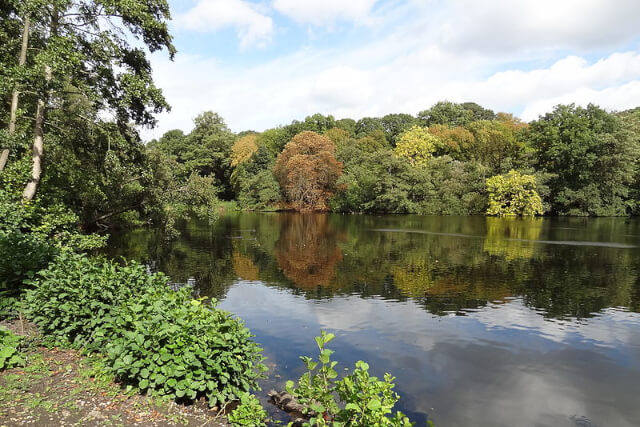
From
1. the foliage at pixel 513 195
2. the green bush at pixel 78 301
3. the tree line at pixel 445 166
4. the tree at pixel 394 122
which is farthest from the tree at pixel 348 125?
the green bush at pixel 78 301

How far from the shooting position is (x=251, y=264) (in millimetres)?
22891

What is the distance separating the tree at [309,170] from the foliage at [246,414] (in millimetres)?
62858

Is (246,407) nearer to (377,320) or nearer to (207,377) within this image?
(207,377)

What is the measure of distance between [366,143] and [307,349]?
72.0m

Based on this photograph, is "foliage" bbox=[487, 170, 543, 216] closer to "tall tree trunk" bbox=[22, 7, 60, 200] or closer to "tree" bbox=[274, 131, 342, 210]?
"tree" bbox=[274, 131, 342, 210]

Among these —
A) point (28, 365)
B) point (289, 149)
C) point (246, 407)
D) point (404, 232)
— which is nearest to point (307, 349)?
point (246, 407)

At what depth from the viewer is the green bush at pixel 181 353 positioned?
5.19 meters

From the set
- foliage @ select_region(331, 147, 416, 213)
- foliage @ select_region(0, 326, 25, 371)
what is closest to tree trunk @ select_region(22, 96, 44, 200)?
foliage @ select_region(0, 326, 25, 371)

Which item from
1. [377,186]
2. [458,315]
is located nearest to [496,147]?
[377,186]

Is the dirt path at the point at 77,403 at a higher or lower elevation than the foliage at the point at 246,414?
higher

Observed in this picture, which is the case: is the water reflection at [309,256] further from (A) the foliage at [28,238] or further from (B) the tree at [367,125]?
(B) the tree at [367,125]

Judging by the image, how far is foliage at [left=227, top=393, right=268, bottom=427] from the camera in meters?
5.16

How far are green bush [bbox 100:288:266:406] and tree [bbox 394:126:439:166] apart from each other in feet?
221

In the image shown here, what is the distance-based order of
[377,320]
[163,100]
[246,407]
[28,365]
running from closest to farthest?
[246,407] < [28,365] < [377,320] < [163,100]
